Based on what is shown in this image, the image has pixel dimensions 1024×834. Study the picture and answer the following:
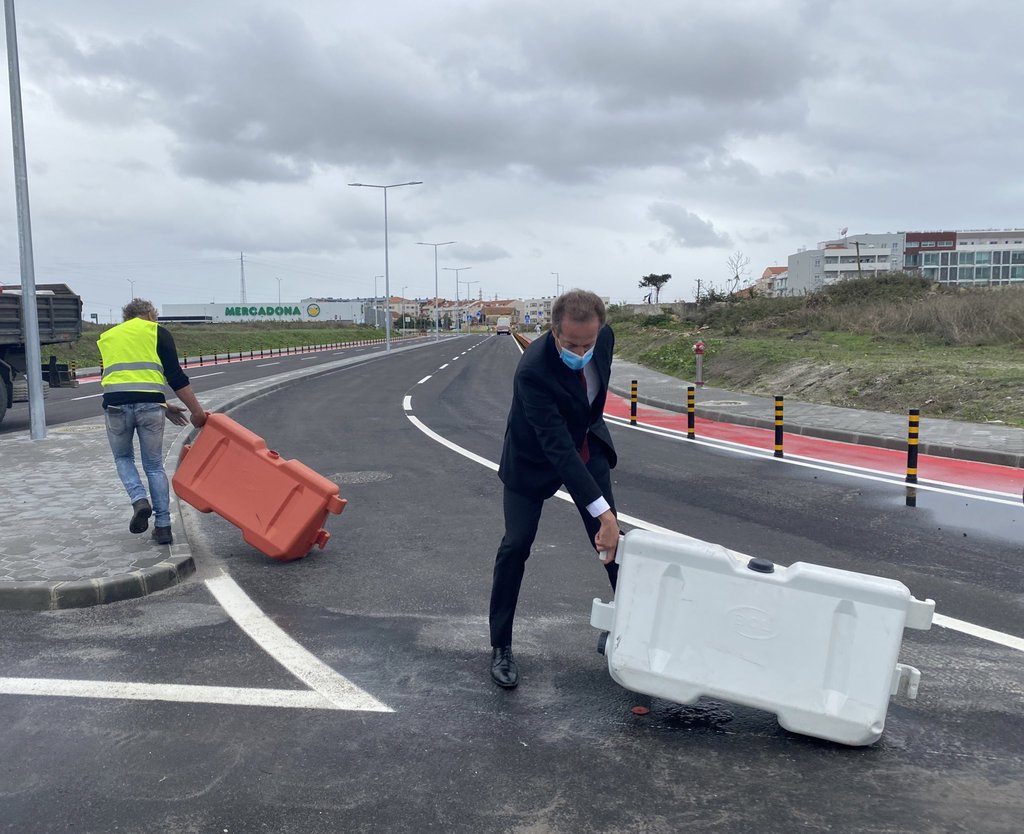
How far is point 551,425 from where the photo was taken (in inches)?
156

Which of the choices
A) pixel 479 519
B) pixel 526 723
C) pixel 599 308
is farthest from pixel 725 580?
pixel 479 519

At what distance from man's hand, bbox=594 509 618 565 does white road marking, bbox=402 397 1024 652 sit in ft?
7.20

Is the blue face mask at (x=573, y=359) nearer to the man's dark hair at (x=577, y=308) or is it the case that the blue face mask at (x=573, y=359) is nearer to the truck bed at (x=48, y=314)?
the man's dark hair at (x=577, y=308)

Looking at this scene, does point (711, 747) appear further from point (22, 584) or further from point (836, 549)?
point (22, 584)

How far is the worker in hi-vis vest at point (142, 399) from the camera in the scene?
6547mm

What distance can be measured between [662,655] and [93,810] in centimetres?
233

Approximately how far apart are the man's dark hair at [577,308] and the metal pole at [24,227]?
11.3 metres

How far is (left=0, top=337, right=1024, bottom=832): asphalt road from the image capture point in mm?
3125

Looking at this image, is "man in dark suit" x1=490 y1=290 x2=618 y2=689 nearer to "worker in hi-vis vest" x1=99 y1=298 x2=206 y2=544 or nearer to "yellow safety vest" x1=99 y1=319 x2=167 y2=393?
"worker in hi-vis vest" x1=99 y1=298 x2=206 y2=544

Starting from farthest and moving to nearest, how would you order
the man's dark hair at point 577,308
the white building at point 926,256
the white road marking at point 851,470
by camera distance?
the white building at point 926,256
the white road marking at point 851,470
the man's dark hair at point 577,308

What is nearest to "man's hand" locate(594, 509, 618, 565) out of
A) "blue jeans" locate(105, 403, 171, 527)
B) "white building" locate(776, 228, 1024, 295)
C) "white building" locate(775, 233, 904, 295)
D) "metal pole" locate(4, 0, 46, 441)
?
"blue jeans" locate(105, 403, 171, 527)

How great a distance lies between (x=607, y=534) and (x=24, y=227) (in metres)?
12.3

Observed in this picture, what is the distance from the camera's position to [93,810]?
3.13 m

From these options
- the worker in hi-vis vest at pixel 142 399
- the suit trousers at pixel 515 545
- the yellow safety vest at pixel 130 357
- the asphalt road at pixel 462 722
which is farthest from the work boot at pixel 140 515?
the suit trousers at pixel 515 545
